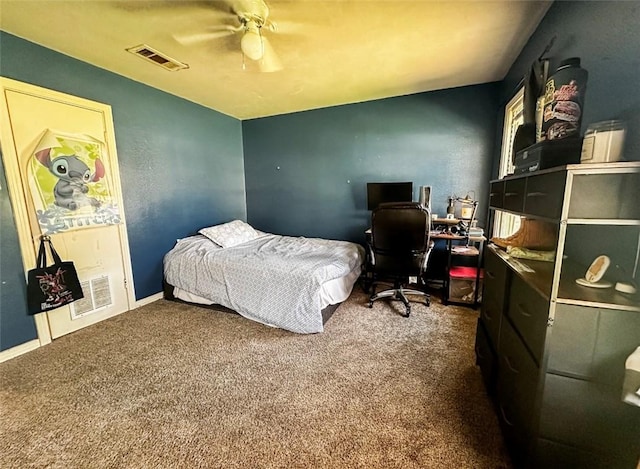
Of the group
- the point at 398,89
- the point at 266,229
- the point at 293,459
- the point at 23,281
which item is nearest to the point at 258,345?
the point at 293,459

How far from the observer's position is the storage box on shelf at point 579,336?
852mm

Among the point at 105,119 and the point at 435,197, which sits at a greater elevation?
the point at 105,119

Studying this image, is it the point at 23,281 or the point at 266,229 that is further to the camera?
the point at 266,229

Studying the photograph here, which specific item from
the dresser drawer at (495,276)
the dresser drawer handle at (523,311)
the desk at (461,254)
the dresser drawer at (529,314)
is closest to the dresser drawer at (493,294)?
the dresser drawer at (495,276)

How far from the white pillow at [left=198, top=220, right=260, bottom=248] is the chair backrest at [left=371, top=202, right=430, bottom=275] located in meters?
1.78

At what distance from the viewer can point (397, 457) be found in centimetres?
124

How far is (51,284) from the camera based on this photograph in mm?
2203

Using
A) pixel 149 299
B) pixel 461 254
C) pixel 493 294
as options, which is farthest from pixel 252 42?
pixel 149 299

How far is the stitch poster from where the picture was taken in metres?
2.17

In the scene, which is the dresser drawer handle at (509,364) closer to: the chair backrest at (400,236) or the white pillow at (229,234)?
the chair backrest at (400,236)

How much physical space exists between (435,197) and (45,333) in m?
4.24

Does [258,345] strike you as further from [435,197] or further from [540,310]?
[435,197]

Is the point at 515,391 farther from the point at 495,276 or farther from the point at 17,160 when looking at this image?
the point at 17,160

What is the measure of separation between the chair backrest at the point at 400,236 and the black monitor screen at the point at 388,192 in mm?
834
